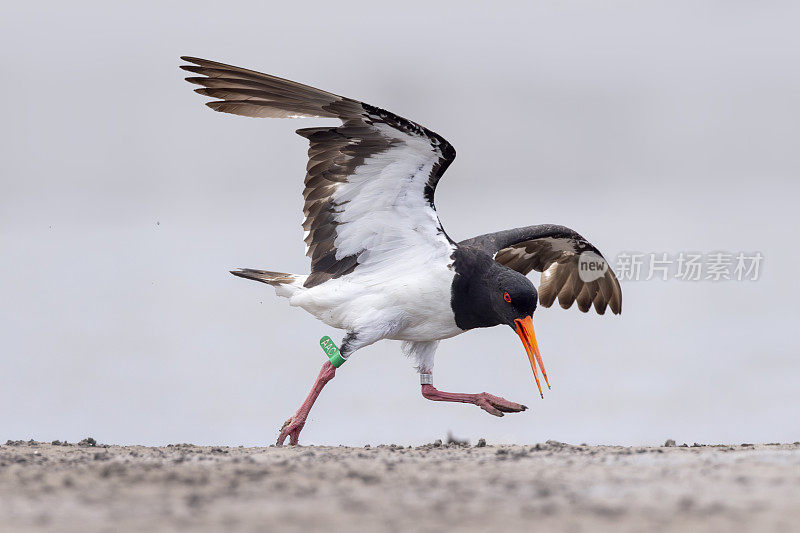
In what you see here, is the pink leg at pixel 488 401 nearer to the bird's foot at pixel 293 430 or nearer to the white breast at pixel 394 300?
the white breast at pixel 394 300

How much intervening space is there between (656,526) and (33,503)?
316 centimetres

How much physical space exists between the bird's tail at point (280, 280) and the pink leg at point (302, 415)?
Result: 99 centimetres

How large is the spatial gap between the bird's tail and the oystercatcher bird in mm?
19

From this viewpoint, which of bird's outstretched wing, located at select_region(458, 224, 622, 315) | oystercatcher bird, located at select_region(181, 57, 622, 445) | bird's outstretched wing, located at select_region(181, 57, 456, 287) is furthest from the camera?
bird's outstretched wing, located at select_region(458, 224, 622, 315)

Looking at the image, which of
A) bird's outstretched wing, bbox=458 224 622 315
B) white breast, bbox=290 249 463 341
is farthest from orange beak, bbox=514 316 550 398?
bird's outstretched wing, bbox=458 224 622 315

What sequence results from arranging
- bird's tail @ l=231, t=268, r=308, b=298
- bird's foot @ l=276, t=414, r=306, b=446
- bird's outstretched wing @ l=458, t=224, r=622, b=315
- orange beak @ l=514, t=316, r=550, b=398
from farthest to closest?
1. bird's outstretched wing @ l=458, t=224, r=622, b=315
2. bird's tail @ l=231, t=268, r=308, b=298
3. orange beak @ l=514, t=316, r=550, b=398
4. bird's foot @ l=276, t=414, r=306, b=446

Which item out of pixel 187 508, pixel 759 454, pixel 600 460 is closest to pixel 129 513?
pixel 187 508

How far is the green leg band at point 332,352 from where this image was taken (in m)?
9.65

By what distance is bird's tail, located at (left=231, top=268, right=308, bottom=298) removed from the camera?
10.3 metres

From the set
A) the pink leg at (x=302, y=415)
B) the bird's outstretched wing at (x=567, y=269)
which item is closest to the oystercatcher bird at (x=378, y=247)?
the pink leg at (x=302, y=415)

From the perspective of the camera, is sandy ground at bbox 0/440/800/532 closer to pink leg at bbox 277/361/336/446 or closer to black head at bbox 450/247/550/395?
pink leg at bbox 277/361/336/446

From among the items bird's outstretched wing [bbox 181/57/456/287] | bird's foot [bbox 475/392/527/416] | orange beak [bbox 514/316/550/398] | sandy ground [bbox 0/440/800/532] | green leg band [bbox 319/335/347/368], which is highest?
bird's outstretched wing [bbox 181/57/456/287]

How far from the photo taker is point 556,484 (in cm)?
555

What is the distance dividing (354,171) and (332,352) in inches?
71.8
